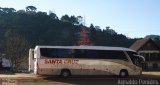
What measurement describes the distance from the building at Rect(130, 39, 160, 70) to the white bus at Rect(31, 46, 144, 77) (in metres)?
42.1

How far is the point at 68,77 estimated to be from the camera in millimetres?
33281

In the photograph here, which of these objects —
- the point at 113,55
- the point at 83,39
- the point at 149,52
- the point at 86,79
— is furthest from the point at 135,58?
the point at 83,39

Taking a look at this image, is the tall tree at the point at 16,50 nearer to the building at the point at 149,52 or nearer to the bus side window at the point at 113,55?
the building at the point at 149,52

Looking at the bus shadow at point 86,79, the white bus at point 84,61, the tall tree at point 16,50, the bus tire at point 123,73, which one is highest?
the tall tree at point 16,50

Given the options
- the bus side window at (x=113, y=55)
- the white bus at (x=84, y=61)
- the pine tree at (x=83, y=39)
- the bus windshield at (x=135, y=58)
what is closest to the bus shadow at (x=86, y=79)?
the white bus at (x=84, y=61)

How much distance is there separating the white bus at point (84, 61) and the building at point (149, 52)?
4214 centimetres

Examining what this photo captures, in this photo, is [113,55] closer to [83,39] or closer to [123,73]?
[123,73]

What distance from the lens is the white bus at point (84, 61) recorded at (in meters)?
32.4

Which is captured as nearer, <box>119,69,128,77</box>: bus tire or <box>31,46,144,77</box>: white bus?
<box>31,46,144,77</box>: white bus

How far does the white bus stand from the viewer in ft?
106

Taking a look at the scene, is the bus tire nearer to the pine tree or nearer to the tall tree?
the tall tree

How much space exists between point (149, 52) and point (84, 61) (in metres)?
47.6

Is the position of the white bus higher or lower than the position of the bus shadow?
higher

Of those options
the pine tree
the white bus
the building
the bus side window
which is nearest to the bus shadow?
the white bus
